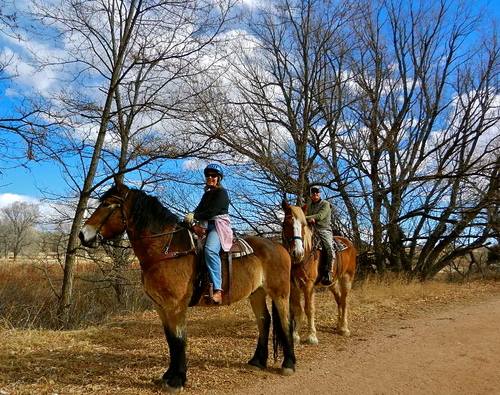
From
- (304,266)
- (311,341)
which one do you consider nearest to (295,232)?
(304,266)

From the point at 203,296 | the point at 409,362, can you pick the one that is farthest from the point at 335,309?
the point at 203,296

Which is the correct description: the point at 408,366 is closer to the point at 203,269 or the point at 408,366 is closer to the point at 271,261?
the point at 271,261

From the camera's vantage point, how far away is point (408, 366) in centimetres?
546

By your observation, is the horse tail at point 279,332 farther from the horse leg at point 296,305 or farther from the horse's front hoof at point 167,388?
the horse's front hoof at point 167,388

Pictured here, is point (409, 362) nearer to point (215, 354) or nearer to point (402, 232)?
point (215, 354)

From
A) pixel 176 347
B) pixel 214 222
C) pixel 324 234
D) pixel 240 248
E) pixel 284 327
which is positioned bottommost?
pixel 176 347

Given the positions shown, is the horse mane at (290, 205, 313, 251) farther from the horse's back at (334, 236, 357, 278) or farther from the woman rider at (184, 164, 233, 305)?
the woman rider at (184, 164, 233, 305)

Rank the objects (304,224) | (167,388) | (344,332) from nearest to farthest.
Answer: (167,388) → (304,224) → (344,332)

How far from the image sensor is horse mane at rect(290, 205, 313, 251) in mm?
6500

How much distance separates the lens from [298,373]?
17.2ft

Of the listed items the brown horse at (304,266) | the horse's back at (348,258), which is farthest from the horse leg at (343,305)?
the horse's back at (348,258)

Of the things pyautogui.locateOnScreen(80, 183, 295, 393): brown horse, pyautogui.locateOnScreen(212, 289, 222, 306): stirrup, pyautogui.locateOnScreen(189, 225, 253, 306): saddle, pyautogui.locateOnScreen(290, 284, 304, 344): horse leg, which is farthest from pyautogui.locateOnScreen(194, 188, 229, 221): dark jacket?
pyautogui.locateOnScreen(290, 284, 304, 344): horse leg

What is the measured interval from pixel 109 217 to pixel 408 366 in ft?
15.6

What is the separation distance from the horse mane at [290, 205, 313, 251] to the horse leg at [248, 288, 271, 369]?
5.12ft
